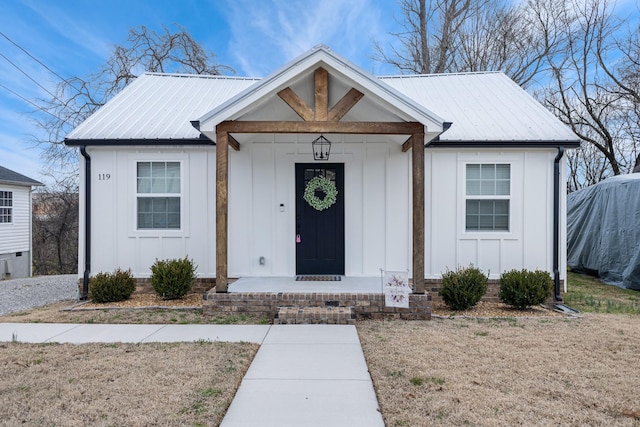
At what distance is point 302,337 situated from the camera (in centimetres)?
523

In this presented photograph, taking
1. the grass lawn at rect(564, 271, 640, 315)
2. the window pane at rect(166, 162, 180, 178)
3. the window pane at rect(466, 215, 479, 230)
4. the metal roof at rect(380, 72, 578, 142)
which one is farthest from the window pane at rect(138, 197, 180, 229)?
the grass lawn at rect(564, 271, 640, 315)

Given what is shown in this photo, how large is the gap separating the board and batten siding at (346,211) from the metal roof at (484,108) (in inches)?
14.9

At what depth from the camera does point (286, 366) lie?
4.18 metres

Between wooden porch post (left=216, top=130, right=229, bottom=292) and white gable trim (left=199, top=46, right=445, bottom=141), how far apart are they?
1.42 ft

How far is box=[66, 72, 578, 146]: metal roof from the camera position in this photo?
7789 mm

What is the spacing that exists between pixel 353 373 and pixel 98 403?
2251 mm

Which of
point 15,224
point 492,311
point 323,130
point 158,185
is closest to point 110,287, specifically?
point 158,185

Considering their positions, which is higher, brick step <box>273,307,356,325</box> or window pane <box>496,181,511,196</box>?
window pane <box>496,181,511,196</box>

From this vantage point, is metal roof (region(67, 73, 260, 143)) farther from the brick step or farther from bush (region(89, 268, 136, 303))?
the brick step

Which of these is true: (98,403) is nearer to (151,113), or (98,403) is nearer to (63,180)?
(151,113)

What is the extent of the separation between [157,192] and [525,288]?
706 centimetres

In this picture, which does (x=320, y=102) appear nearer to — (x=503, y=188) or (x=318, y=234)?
(x=318, y=234)

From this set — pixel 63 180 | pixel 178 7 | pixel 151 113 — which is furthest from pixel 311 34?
pixel 63 180

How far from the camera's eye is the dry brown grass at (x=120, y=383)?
3.10m
